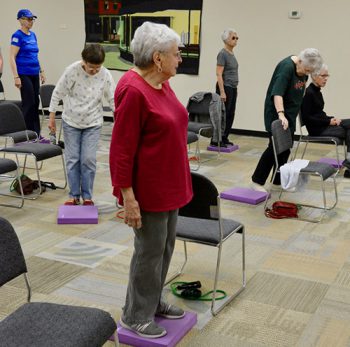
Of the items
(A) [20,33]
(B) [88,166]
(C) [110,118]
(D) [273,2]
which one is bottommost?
(C) [110,118]

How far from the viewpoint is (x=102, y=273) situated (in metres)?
3.23

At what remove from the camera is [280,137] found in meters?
4.40

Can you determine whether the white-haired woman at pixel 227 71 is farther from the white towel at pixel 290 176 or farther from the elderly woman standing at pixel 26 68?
the white towel at pixel 290 176

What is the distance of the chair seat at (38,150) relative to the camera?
15.1 ft

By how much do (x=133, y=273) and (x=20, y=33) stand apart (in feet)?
16.8

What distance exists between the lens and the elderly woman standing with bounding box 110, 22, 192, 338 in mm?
2035

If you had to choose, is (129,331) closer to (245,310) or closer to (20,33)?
(245,310)

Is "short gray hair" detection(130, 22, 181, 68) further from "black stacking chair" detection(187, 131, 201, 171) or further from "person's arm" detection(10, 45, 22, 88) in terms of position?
"person's arm" detection(10, 45, 22, 88)

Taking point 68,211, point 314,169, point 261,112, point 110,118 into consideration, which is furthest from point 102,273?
point 110,118

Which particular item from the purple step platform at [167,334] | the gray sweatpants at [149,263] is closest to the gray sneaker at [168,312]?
the purple step platform at [167,334]

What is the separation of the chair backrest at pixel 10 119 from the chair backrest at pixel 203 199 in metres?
2.92

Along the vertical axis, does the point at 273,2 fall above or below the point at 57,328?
above

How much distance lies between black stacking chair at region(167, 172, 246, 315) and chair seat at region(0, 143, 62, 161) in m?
2.18

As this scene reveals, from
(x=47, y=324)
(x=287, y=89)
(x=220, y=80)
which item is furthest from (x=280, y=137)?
(x=47, y=324)
